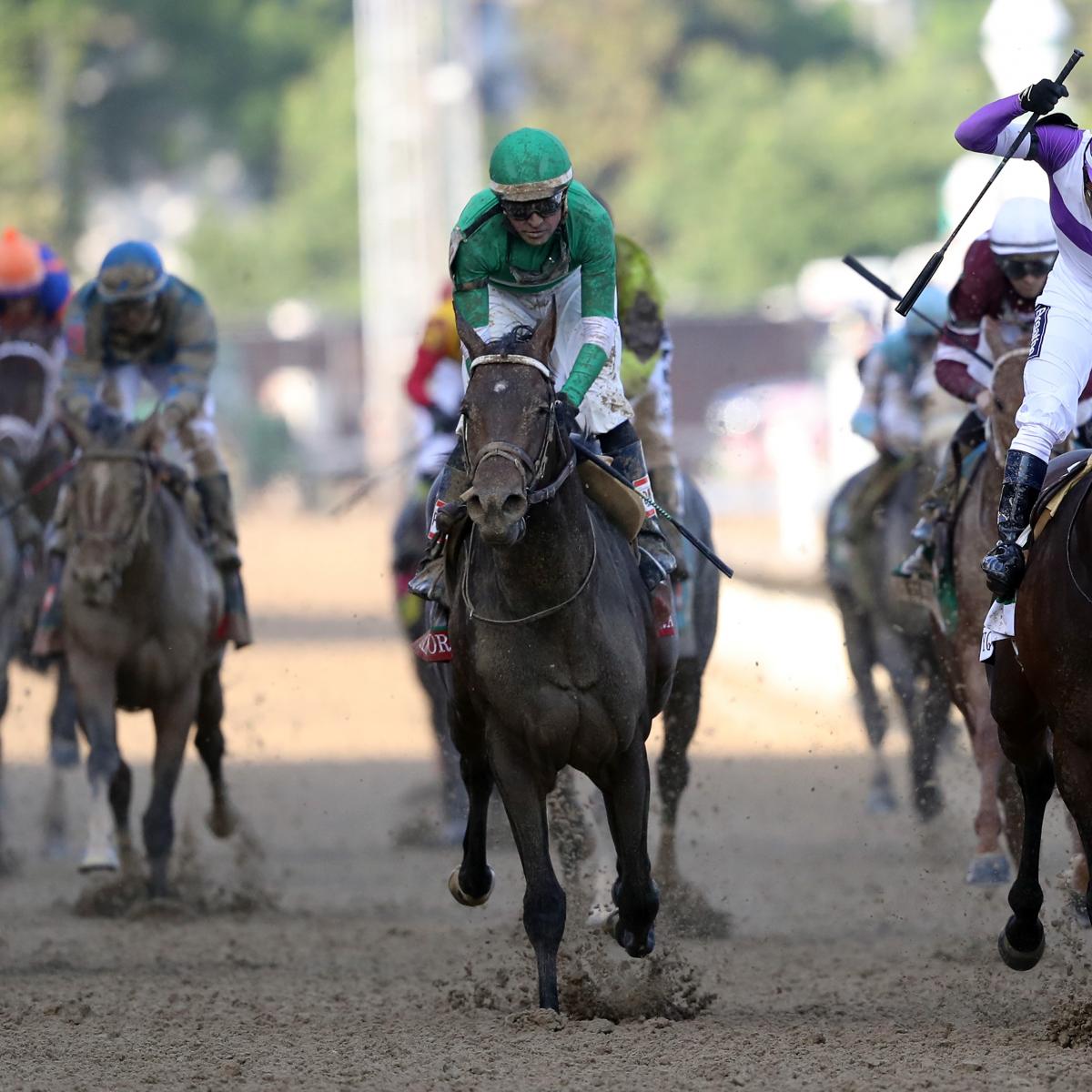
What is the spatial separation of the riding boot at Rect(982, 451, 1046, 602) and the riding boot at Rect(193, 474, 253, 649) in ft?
14.6

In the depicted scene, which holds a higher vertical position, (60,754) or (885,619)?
(885,619)

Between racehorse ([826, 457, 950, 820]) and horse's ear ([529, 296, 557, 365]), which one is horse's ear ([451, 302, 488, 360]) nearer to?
horse's ear ([529, 296, 557, 365])

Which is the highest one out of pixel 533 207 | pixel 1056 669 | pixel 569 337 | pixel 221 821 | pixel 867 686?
pixel 533 207

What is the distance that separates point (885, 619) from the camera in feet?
40.6

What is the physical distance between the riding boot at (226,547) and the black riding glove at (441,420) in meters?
1.48

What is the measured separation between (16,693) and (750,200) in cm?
3663

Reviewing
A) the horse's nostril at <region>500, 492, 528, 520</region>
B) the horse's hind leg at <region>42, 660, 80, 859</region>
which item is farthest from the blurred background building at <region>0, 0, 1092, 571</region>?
the horse's nostril at <region>500, 492, 528, 520</region>

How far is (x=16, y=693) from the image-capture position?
62.7ft

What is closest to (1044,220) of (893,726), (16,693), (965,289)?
(965,289)

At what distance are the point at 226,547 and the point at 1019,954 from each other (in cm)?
448

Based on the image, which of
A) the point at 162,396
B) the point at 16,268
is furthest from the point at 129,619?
the point at 16,268

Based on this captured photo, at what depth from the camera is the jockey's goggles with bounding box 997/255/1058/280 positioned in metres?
9.02

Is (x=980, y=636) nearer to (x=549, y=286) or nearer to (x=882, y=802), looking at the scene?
(x=549, y=286)

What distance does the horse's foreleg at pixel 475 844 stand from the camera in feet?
27.1
